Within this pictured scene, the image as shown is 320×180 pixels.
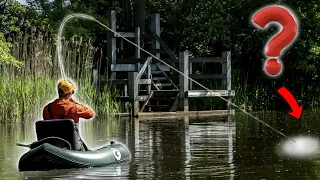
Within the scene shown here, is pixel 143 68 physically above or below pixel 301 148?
above

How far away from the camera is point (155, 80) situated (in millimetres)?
28797

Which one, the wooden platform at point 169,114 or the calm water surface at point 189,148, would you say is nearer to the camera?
the calm water surface at point 189,148

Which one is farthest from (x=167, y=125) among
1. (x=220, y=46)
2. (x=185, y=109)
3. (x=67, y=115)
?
(x=220, y=46)

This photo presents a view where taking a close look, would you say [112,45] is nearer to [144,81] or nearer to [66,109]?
[144,81]

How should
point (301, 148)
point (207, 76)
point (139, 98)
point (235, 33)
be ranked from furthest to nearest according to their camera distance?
point (235, 33), point (207, 76), point (139, 98), point (301, 148)

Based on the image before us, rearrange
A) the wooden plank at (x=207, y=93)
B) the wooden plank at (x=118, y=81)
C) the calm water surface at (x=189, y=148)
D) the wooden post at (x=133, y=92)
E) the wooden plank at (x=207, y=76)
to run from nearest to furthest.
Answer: the calm water surface at (x=189, y=148)
the wooden post at (x=133, y=92)
the wooden plank at (x=118, y=81)
the wooden plank at (x=207, y=93)
the wooden plank at (x=207, y=76)

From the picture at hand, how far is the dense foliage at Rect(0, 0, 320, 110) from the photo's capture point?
30.9 meters

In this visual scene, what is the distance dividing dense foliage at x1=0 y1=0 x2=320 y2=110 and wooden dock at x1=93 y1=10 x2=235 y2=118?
2.56 m

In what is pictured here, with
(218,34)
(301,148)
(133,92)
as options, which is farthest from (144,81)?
(301,148)

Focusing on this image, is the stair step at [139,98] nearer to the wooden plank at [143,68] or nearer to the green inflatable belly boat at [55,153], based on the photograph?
the wooden plank at [143,68]

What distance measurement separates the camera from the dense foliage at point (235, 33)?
101 feet

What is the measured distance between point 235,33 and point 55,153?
21.0 metres

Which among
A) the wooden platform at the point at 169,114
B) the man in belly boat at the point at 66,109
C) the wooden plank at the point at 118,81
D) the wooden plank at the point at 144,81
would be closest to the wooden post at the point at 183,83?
the wooden platform at the point at 169,114

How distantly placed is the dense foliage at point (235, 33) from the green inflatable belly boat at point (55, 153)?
17.8 m
